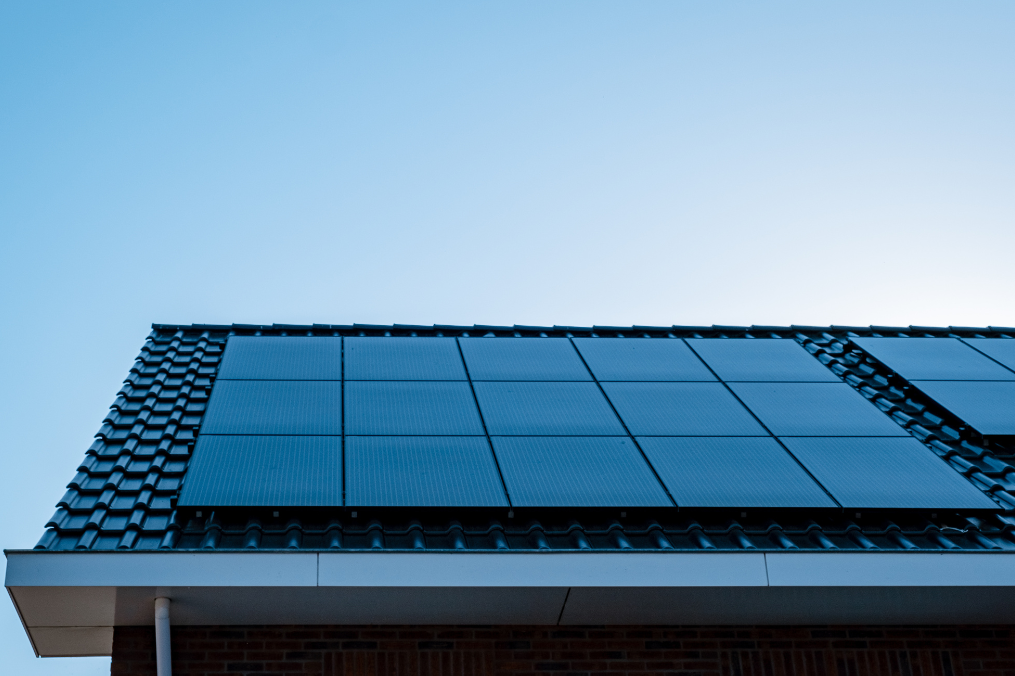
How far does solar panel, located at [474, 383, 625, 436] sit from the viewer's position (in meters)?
7.51

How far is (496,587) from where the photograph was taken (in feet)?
17.6

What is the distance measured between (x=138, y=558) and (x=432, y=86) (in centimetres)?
1281

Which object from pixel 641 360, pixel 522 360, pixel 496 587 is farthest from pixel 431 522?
pixel 641 360

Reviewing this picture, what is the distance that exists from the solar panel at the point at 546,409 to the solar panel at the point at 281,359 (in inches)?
56.9

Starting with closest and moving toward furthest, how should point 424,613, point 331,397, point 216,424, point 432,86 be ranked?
point 424,613 → point 216,424 → point 331,397 → point 432,86

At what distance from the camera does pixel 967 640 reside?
20.8ft

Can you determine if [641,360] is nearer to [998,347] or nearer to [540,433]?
[540,433]

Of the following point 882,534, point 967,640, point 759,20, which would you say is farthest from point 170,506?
point 759,20

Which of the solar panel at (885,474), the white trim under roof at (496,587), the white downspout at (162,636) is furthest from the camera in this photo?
the solar panel at (885,474)

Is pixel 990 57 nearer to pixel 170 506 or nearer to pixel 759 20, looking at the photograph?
pixel 759 20

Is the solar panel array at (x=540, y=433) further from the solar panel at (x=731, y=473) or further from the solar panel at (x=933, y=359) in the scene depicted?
the solar panel at (x=933, y=359)

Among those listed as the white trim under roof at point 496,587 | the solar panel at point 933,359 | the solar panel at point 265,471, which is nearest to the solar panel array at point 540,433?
the solar panel at point 265,471

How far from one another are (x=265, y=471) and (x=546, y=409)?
2447mm

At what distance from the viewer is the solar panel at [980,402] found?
325 inches
